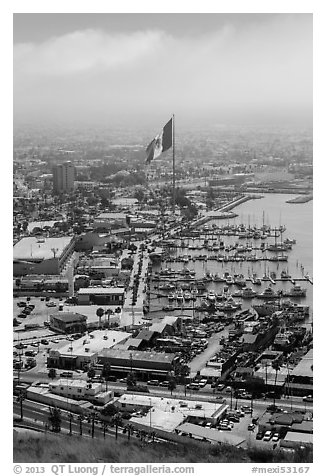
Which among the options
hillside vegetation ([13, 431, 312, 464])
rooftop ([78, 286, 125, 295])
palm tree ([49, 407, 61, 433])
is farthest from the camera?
rooftop ([78, 286, 125, 295])

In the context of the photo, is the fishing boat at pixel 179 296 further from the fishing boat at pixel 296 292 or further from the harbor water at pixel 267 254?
the fishing boat at pixel 296 292

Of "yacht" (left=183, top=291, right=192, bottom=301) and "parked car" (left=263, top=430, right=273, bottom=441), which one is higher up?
"yacht" (left=183, top=291, right=192, bottom=301)

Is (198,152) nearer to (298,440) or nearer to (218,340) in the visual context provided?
(218,340)

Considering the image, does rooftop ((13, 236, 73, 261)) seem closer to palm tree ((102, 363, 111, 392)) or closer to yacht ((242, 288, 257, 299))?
yacht ((242, 288, 257, 299))

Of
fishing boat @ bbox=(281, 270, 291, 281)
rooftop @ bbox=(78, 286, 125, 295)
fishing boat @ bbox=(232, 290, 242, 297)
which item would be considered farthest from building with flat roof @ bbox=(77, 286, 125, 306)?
fishing boat @ bbox=(281, 270, 291, 281)

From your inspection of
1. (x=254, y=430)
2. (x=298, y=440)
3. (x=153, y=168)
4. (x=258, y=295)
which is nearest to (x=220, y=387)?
(x=254, y=430)

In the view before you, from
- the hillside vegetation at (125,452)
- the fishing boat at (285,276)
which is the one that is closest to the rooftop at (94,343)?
the hillside vegetation at (125,452)
